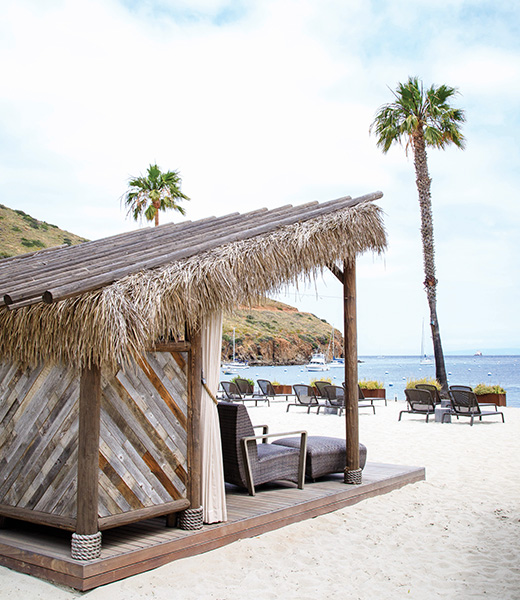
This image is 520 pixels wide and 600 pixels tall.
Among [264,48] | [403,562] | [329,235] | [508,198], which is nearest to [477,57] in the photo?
[264,48]

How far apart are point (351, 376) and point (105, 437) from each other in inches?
127

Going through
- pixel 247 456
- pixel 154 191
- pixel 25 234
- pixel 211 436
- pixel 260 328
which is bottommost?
pixel 247 456

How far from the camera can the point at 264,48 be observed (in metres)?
16.2

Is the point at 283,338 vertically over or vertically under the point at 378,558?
over

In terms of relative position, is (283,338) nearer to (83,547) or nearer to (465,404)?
(465,404)

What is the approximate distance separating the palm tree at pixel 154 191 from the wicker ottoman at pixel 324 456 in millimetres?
17874

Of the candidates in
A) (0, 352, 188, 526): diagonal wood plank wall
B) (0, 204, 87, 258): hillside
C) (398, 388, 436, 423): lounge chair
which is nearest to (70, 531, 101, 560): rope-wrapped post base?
(0, 352, 188, 526): diagonal wood plank wall

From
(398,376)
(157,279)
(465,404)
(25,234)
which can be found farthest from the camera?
(398,376)

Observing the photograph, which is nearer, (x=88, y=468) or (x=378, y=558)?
(x=88, y=468)

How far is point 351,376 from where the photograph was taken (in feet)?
22.0

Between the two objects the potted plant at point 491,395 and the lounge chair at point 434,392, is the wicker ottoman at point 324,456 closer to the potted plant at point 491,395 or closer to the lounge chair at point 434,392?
the lounge chair at point 434,392

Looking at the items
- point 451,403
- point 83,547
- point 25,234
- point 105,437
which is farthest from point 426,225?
point 25,234

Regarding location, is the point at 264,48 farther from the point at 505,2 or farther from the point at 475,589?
the point at 475,589

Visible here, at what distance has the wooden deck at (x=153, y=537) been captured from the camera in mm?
4055
